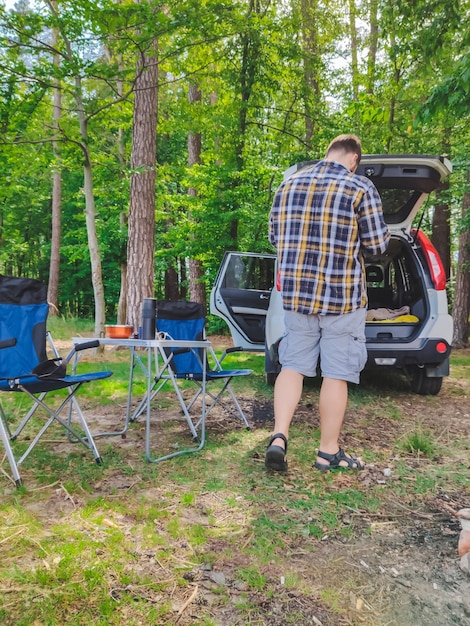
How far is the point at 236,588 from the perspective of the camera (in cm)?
166

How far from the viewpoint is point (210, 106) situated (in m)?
10.0

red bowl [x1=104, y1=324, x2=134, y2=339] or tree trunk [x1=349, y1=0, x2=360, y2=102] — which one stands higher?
tree trunk [x1=349, y1=0, x2=360, y2=102]

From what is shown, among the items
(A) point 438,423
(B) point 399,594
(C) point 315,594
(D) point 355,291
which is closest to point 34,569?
(C) point 315,594

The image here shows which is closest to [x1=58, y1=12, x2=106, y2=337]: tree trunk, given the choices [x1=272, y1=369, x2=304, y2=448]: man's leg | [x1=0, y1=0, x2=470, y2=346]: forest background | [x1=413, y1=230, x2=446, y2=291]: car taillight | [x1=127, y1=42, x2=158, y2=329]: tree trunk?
[x1=0, y1=0, x2=470, y2=346]: forest background

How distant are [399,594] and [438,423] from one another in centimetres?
250

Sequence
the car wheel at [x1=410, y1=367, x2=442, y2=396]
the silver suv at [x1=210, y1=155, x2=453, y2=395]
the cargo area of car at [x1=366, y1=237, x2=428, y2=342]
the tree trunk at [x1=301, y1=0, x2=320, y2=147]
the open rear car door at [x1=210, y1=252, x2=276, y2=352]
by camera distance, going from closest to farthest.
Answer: the silver suv at [x1=210, y1=155, x2=453, y2=395] → the cargo area of car at [x1=366, y1=237, x2=428, y2=342] → the car wheel at [x1=410, y1=367, x2=442, y2=396] → the open rear car door at [x1=210, y1=252, x2=276, y2=352] → the tree trunk at [x1=301, y1=0, x2=320, y2=147]

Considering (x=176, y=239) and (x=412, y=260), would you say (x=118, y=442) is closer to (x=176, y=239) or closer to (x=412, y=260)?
(x=412, y=260)

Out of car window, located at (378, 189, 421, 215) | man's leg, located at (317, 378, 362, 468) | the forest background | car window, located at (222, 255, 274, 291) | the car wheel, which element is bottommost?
the car wheel

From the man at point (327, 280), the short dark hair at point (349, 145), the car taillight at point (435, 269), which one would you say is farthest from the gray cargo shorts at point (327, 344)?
the car taillight at point (435, 269)

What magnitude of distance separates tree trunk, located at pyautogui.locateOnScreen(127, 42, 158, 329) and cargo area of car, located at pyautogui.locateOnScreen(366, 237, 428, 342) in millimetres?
3186

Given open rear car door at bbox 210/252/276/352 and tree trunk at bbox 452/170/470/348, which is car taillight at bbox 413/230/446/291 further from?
tree trunk at bbox 452/170/470/348

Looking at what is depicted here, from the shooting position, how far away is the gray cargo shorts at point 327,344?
2.71 meters

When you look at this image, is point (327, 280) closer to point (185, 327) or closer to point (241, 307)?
point (185, 327)

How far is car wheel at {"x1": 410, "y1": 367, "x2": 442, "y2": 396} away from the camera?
4.82 metres
